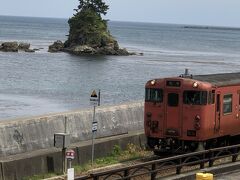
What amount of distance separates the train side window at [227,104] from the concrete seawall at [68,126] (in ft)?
→ 14.5

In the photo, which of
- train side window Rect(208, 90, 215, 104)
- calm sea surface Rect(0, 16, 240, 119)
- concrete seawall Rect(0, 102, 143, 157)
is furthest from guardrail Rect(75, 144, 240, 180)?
calm sea surface Rect(0, 16, 240, 119)

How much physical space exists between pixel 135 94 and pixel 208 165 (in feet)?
143

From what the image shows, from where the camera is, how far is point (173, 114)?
1970 centimetres

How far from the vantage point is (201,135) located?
63.2 ft

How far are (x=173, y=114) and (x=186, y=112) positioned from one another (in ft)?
1.52

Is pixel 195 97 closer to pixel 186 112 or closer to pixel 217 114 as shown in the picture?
pixel 186 112

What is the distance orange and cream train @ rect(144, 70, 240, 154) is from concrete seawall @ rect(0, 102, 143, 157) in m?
2.54

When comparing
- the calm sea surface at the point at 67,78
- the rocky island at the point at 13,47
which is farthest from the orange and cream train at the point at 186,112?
the rocky island at the point at 13,47

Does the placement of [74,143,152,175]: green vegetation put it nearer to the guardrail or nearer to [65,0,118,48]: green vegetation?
the guardrail

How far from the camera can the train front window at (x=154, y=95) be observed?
65.4ft

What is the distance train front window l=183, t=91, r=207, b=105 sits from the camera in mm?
19188

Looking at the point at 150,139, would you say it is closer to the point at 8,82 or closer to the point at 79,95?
the point at 79,95

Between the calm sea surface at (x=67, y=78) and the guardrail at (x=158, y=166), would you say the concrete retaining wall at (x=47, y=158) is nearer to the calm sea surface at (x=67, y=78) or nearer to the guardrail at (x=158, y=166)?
the guardrail at (x=158, y=166)

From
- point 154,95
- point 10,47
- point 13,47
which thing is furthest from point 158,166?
point 10,47
